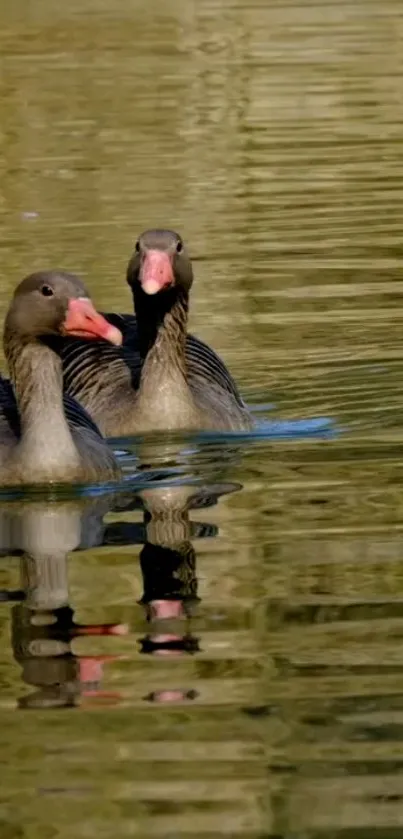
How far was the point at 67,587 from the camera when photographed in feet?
34.4

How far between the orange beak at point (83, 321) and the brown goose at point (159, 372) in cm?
176

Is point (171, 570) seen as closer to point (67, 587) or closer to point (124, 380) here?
point (67, 587)

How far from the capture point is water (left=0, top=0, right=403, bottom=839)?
783cm

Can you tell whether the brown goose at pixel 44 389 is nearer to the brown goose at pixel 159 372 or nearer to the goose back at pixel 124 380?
the brown goose at pixel 159 372

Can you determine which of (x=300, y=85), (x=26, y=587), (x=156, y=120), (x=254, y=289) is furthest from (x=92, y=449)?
(x=300, y=85)

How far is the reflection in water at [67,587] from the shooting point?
29.6 ft

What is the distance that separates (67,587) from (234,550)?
99 cm

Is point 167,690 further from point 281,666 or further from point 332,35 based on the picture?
point 332,35

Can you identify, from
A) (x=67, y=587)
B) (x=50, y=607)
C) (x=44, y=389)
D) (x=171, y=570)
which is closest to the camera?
(x=50, y=607)

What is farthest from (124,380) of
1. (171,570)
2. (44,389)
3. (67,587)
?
(67,587)

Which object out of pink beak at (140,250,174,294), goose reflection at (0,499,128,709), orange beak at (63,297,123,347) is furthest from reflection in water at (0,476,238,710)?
pink beak at (140,250,174,294)

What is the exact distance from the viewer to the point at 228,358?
57.5 ft

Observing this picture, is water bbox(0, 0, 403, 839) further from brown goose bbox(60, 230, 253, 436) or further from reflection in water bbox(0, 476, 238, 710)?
brown goose bbox(60, 230, 253, 436)

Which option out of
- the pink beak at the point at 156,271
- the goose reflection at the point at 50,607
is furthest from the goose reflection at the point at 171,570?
the pink beak at the point at 156,271
